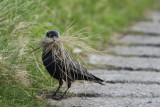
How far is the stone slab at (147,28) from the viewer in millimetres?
6930

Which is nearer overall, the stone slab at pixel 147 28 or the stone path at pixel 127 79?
the stone path at pixel 127 79

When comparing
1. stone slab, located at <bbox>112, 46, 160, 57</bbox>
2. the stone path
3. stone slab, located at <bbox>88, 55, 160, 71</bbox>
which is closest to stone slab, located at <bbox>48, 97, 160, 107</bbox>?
the stone path

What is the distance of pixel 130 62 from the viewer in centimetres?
498

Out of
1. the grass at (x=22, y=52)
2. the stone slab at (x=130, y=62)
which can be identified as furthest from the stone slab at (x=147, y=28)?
the stone slab at (x=130, y=62)

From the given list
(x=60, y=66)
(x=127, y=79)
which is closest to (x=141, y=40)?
(x=127, y=79)

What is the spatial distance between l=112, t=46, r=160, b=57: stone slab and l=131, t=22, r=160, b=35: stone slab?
1080 mm

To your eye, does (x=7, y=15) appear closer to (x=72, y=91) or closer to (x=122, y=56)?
(x=72, y=91)

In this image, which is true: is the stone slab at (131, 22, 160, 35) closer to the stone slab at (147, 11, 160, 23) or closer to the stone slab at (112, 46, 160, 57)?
the stone slab at (147, 11, 160, 23)

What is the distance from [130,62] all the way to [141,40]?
146cm

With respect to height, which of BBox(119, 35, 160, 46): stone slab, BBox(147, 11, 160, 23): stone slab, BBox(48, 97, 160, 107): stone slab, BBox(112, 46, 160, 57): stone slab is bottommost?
BBox(48, 97, 160, 107): stone slab

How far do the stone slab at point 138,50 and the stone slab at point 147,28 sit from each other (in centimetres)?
108

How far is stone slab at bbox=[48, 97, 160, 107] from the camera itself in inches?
127

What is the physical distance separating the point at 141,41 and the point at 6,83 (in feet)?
11.4

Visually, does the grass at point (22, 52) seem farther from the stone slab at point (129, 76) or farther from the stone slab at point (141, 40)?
the stone slab at point (141, 40)
